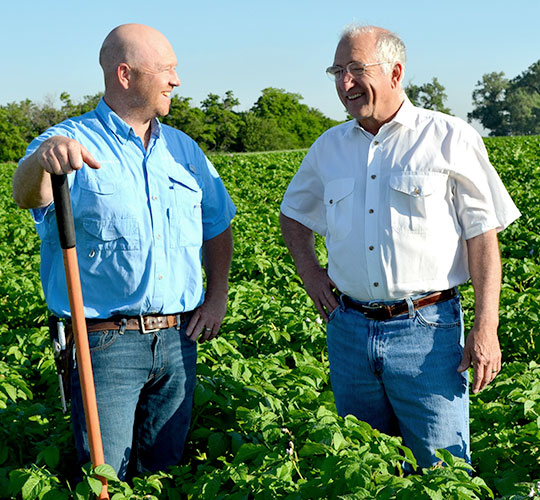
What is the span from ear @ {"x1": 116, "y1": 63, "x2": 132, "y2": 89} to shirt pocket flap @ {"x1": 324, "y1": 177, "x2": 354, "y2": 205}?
89 centimetres

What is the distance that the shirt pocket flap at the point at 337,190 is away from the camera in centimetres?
290

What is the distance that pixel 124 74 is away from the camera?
2.78 m

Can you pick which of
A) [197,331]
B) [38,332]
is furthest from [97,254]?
[38,332]

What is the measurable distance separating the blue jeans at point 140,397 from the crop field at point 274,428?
138 mm

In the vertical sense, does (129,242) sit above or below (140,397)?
above

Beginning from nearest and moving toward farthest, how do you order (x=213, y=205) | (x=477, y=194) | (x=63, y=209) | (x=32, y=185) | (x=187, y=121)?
(x=63, y=209), (x=32, y=185), (x=477, y=194), (x=213, y=205), (x=187, y=121)

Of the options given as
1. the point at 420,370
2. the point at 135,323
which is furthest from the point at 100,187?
the point at 420,370

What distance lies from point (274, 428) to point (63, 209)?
118cm

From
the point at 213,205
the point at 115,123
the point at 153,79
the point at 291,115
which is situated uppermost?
the point at 291,115

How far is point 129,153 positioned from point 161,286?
535 mm

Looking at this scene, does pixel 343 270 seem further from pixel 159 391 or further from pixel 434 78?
pixel 434 78

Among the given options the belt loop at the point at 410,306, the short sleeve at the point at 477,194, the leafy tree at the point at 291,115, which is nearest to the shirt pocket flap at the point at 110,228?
the belt loop at the point at 410,306

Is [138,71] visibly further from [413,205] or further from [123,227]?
[413,205]

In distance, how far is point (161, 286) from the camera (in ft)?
9.38
